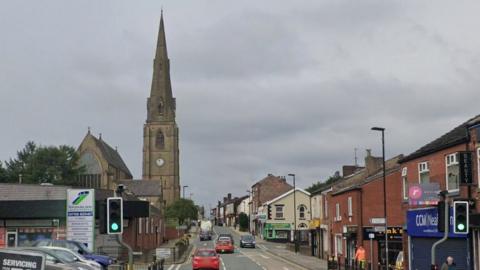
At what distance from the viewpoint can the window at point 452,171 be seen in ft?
90.5

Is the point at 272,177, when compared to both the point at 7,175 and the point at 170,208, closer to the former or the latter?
the point at 170,208

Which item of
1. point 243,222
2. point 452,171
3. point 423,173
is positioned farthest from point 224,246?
point 243,222

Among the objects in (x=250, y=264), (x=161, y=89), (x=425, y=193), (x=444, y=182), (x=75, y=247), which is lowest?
(x=250, y=264)

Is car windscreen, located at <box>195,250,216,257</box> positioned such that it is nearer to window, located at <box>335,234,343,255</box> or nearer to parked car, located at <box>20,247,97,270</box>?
window, located at <box>335,234,343,255</box>

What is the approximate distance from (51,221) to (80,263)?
19750 mm

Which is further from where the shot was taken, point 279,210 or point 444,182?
point 279,210

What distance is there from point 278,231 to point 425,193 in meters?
72.8

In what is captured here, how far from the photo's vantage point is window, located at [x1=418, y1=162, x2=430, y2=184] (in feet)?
102

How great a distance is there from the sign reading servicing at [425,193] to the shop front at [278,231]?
69959mm

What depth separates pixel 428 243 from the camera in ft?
100

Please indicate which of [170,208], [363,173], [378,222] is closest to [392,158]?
[363,173]

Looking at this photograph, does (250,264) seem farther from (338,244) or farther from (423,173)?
(423,173)

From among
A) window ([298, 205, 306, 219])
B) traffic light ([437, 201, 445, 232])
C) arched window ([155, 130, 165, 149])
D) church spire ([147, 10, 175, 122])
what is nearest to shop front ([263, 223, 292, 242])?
window ([298, 205, 306, 219])

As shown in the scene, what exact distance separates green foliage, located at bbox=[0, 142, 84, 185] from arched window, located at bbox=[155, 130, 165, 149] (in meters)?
28.6
